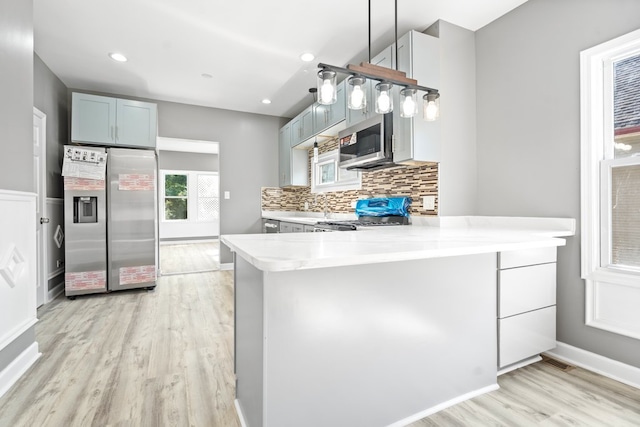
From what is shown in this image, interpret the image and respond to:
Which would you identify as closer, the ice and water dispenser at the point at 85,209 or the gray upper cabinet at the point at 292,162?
the ice and water dispenser at the point at 85,209

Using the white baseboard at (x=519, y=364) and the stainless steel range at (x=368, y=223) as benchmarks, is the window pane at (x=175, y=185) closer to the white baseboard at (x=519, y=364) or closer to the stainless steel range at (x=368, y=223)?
the stainless steel range at (x=368, y=223)

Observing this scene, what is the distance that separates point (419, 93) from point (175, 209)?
742 cm

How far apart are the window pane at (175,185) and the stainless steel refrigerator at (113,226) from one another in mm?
4567

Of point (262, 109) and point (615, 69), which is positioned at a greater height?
point (262, 109)

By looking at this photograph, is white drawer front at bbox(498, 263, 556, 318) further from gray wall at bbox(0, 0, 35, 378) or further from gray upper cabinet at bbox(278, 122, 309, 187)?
gray upper cabinet at bbox(278, 122, 309, 187)

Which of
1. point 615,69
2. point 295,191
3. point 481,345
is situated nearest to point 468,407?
point 481,345

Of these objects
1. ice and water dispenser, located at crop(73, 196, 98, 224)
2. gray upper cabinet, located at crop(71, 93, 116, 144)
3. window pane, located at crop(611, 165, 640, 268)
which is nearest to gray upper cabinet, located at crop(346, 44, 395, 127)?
window pane, located at crop(611, 165, 640, 268)

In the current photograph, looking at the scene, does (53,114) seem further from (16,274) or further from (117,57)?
(16,274)

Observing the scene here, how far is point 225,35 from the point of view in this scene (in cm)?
270

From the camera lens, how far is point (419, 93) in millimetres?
2381

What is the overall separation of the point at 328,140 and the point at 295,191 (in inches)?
53.7

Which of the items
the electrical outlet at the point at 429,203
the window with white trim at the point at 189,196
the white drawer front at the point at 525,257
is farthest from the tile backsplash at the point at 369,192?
the window with white trim at the point at 189,196

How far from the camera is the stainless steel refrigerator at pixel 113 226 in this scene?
337cm

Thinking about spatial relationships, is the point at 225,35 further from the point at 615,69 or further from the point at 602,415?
the point at 602,415
